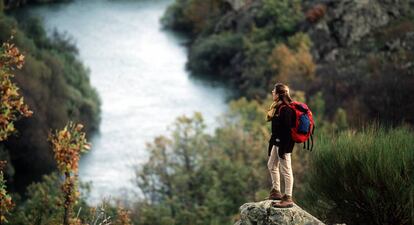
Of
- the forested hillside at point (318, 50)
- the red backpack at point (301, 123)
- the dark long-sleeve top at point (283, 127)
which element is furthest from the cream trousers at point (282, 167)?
the forested hillside at point (318, 50)

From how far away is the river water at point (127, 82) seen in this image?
68.0 metres

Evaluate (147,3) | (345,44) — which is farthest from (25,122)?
(147,3)

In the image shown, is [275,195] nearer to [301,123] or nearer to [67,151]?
[301,123]

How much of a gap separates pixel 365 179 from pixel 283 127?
327cm

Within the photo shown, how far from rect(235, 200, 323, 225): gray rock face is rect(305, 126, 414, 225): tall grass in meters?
2.22

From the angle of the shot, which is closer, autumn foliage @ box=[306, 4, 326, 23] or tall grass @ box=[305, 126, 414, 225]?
tall grass @ box=[305, 126, 414, 225]

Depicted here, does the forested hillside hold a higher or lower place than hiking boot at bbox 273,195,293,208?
higher

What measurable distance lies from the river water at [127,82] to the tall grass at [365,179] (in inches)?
1455

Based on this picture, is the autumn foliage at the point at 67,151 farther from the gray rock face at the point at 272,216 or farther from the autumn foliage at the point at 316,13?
the autumn foliage at the point at 316,13

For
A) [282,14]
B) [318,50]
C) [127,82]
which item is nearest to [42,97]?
[127,82]

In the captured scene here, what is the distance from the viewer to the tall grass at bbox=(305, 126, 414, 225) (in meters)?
18.9

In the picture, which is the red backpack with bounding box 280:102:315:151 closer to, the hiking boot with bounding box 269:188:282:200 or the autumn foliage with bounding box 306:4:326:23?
the hiking boot with bounding box 269:188:282:200

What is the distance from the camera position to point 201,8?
11444 centimetres

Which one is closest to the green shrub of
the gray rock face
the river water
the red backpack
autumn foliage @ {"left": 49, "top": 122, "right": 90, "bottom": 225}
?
the river water
